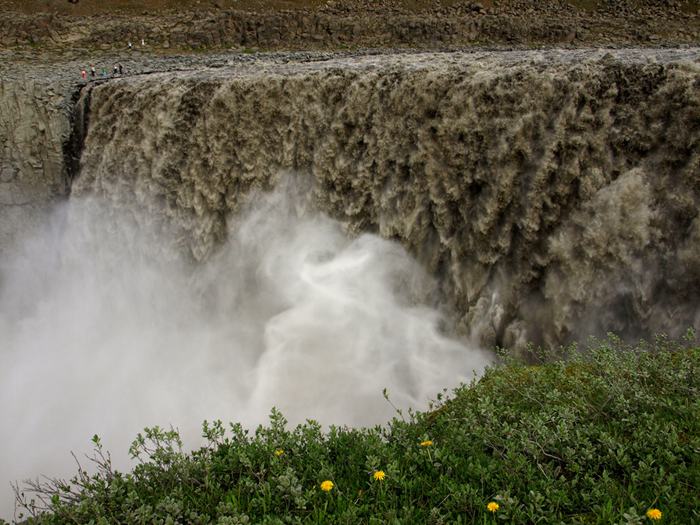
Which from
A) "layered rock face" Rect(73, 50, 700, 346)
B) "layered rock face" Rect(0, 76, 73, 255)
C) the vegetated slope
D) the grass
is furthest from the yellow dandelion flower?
the vegetated slope

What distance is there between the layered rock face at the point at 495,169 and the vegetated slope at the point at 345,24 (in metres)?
13.9

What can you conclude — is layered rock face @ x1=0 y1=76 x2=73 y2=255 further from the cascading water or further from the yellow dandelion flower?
the yellow dandelion flower

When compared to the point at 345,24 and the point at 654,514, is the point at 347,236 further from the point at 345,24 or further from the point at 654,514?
the point at 345,24

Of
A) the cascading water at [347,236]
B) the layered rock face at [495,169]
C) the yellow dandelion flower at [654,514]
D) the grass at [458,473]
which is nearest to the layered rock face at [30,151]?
the cascading water at [347,236]

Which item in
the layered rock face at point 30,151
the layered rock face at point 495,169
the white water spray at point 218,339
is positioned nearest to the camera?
the layered rock face at point 495,169

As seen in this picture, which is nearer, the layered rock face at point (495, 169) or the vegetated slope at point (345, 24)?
the layered rock face at point (495, 169)

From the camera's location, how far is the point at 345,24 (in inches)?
1016

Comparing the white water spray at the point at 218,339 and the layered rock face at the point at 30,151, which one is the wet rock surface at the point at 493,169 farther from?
the layered rock face at the point at 30,151

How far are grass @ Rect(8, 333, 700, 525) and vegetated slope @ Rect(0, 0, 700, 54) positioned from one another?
892 inches

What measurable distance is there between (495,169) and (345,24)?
19663 millimetres

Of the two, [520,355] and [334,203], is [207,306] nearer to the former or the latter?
[334,203]

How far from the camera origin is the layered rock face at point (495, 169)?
24.4 ft

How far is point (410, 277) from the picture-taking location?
993 cm

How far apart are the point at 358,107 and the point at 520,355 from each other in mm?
5511
